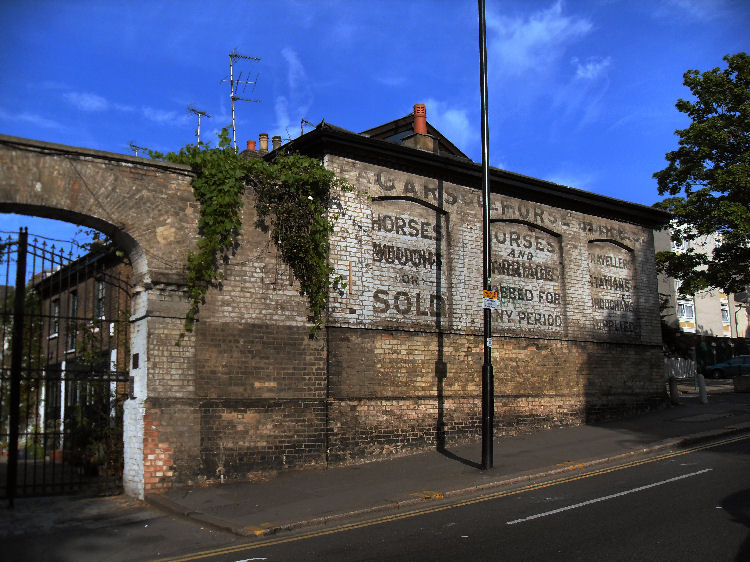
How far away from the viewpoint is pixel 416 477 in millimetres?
11695

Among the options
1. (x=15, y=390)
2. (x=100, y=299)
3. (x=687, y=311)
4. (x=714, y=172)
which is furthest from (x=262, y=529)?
(x=687, y=311)

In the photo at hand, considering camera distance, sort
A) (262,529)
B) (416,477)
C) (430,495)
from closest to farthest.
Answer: (262,529)
(430,495)
(416,477)

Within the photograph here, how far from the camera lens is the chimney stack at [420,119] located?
61.2 ft

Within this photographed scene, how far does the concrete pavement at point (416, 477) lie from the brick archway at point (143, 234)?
86 centimetres

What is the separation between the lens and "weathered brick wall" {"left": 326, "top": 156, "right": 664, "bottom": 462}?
13625 millimetres

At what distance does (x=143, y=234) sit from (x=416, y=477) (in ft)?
20.6

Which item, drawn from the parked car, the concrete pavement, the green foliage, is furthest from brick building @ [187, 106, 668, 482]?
the parked car

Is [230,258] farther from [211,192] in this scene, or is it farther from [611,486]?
[611,486]

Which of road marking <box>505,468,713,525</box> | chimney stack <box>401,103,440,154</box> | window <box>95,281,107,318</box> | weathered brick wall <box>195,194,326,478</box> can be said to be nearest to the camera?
road marking <box>505,468,713,525</box>

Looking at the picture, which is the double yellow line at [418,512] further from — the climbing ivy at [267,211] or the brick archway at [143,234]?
the climbing ivy at [267,211]

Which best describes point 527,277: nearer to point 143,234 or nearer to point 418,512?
point 418,512

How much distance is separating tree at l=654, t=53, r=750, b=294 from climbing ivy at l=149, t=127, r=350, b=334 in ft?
50.8

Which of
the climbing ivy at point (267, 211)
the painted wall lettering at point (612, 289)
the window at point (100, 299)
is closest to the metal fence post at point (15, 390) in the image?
the climbing ivy at point (267, 211)

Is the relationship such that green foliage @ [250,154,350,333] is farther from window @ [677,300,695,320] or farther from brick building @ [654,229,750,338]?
window @ [677,300,695,320]
